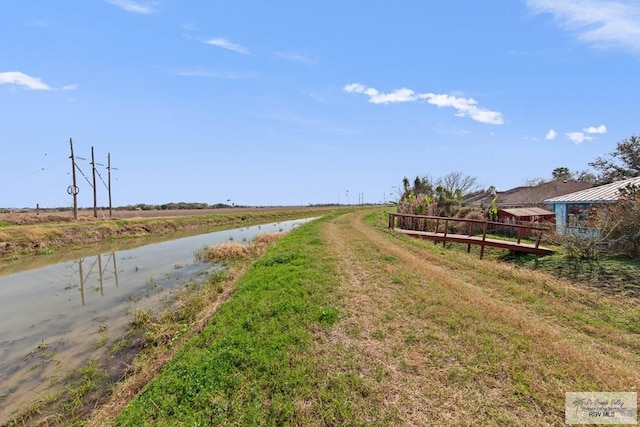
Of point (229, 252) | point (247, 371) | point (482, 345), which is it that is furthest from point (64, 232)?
point (482, 345)

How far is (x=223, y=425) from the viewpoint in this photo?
3.37m

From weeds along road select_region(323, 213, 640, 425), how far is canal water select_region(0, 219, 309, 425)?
5.23m

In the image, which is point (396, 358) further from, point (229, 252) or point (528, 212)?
point (528, 212)

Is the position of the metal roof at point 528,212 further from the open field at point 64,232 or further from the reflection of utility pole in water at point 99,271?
the open field at point 64,232

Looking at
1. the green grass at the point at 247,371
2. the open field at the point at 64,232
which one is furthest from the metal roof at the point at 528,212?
the open field at the point at 64,232

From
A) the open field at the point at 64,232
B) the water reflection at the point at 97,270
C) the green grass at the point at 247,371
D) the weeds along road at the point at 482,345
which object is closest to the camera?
the weeds along road at the point at 482,345

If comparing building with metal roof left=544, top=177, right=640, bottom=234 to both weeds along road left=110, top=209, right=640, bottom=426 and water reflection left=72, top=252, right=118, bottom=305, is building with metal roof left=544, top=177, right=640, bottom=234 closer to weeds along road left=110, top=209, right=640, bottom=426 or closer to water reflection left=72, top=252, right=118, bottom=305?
weeds along road left=110, top=209, right=640, bottom=426

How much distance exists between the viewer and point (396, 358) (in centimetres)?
432

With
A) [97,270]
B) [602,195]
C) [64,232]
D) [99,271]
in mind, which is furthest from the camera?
[64,232]

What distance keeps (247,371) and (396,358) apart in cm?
208

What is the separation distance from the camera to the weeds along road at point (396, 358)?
344 cm

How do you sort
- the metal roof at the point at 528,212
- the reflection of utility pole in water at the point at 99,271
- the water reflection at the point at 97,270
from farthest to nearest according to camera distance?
the metal roof at the point at 528,212, the water reflection at the point at 97,270, the reflection of utility pole in water at the point at 99,271

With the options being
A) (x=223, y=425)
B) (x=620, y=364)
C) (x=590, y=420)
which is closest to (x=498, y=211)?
(x=620, y=364)

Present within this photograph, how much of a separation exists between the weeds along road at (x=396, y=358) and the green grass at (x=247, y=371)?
0.02 meters
